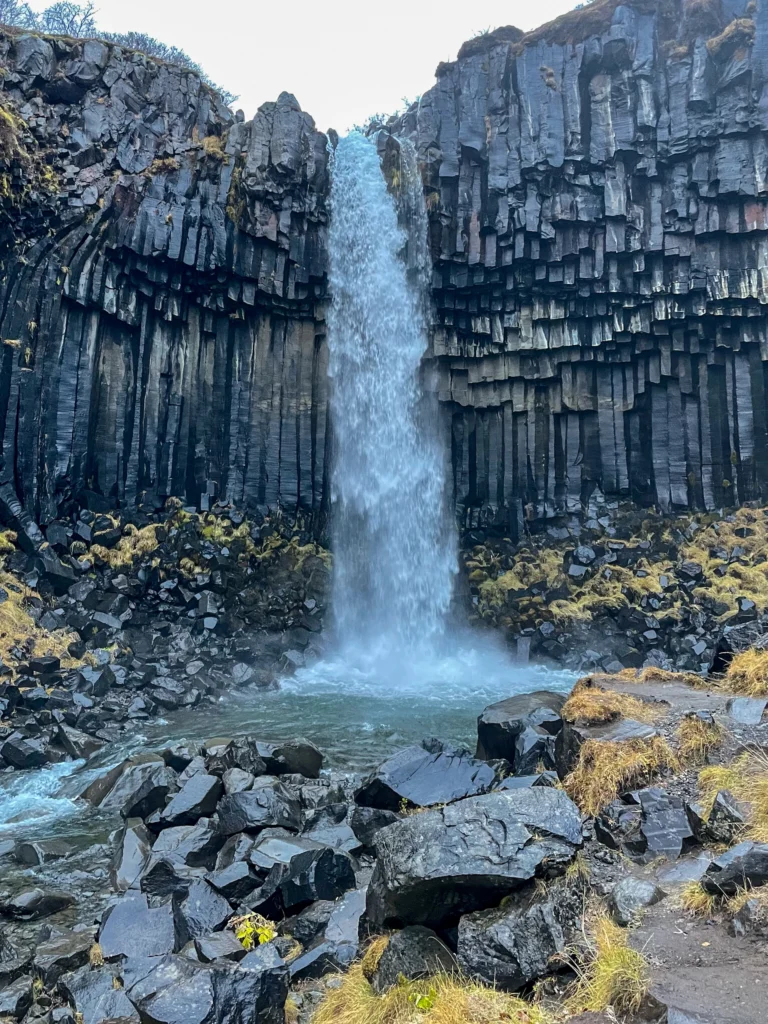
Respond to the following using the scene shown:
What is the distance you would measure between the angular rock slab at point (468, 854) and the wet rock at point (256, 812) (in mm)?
2560

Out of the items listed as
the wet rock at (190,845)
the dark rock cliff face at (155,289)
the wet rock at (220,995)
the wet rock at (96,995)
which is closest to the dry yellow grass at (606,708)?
the wet rock at (190,845)

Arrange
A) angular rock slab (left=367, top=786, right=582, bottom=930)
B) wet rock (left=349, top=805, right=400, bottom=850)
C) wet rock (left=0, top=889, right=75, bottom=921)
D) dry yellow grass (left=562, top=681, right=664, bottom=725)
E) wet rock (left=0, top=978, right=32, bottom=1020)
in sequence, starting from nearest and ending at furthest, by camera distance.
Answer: angular rock slab (left=367, top=786, right=582, bottom=930), wet rock (left=0, top=978, right=32, bottom=1020), wet rock (left=0, top=889, right=75, bottom=921), wet rock (left=349, top=805, right=400, bottom=850), dry yellow grass (left=562, top=681, right=664, bottom=725)

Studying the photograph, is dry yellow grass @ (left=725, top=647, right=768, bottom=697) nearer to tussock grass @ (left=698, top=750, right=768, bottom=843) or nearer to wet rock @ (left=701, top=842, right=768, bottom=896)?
tussock grass @ (left=698, top=750, right=768, bottom=843)

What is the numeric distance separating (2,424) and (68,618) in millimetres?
4895

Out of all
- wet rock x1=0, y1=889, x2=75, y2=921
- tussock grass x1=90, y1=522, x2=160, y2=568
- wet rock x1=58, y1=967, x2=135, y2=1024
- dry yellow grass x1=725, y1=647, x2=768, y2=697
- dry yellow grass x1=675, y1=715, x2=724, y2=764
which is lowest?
wet rock x1=0, y1=889, x2=75, y2=921

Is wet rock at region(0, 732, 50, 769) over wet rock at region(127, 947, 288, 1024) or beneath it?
beneath

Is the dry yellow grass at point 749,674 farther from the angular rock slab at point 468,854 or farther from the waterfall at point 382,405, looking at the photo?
the waterfall at point 382,405

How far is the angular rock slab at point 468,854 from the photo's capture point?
437 cm

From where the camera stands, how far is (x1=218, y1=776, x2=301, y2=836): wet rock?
23.7 ft

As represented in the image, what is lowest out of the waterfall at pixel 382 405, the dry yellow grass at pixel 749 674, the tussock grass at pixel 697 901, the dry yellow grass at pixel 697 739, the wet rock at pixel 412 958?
the wet rock at pixel 412 958

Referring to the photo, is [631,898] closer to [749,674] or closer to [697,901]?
[697,901]

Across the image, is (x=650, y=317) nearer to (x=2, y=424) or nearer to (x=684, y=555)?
(x=684, y=555)

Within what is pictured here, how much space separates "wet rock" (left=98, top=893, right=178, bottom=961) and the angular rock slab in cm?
173

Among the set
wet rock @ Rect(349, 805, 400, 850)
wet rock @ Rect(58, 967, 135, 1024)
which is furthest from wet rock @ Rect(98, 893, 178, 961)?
wet rock @ Rect(349, 805, 400, 850)
